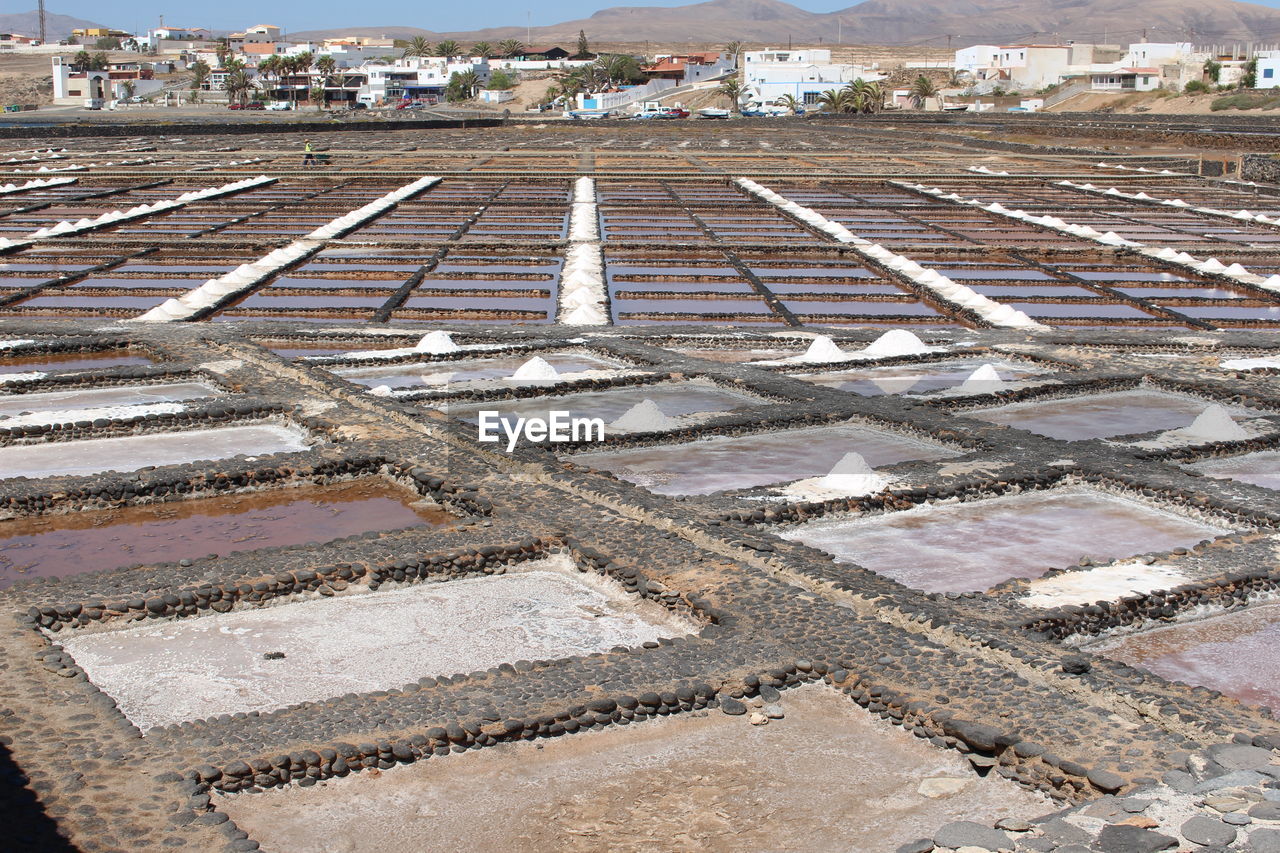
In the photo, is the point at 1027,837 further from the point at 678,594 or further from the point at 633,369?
the point at 633,369

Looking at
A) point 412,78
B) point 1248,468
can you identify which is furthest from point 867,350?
point 412,78

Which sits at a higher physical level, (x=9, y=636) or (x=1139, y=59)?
(x=1139, y=59)

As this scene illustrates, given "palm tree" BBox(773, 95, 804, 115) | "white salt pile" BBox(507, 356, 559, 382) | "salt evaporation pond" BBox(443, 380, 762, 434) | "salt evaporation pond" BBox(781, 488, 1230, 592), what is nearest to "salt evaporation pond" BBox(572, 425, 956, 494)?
"salt evaporation pond" BBox(443, 380, 762, 434)

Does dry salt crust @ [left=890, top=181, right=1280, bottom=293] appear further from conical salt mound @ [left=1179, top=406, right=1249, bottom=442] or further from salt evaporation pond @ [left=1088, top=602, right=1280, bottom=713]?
salt evaporation pond @ [left=1088, top=602, right=1280, bottom=713]

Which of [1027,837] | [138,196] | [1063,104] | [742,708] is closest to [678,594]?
[742,708]

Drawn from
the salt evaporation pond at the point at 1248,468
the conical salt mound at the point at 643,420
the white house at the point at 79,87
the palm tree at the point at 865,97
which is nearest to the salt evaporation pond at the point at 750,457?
the conical salt mound at the point at 643,420

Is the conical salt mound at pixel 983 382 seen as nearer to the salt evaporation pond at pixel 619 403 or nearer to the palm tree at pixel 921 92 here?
the salt evaporation pond at pixel 619 403

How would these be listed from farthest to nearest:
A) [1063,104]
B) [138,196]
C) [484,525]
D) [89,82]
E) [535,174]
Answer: [89,82] → [1063,104] → [535,174] → [138,196] → [484,525]

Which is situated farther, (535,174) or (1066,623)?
(535,174)
